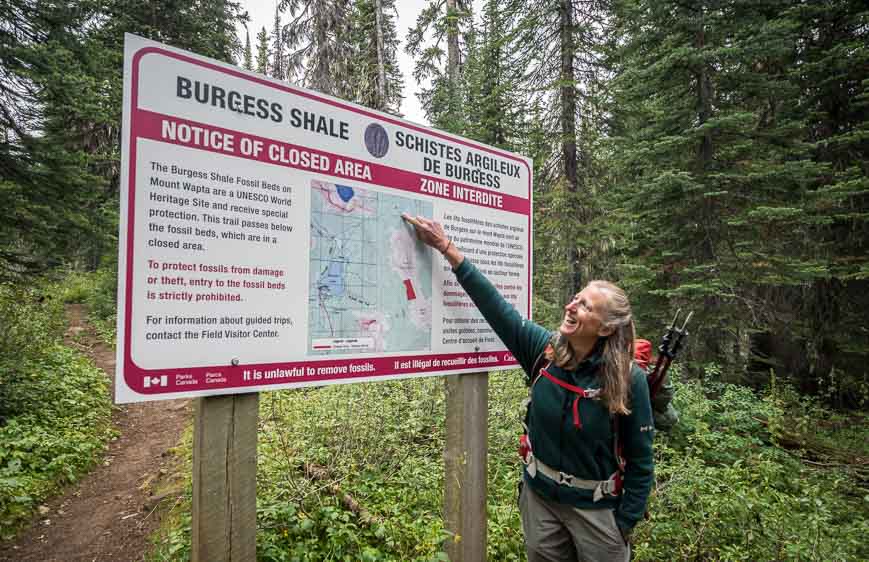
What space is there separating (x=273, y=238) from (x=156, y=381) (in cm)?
77

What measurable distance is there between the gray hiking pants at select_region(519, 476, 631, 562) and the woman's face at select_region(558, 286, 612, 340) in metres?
0.95

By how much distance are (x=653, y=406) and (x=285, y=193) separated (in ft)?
8.44

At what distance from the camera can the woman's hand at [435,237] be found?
8.75ft

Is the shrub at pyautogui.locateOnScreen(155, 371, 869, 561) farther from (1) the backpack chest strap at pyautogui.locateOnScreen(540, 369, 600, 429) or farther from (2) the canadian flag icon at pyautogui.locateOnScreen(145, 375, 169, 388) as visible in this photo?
(2) the canadian flag icon at pyautogui.locateOnScreen(145, 375, 169, 388)

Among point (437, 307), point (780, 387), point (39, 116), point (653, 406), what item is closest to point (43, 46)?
point (39, 116)

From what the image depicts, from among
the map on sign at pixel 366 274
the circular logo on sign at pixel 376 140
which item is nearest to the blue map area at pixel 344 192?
the map on sign at pixel 366 274

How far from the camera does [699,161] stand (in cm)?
911

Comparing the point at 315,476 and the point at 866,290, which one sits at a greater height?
the point at 866,290

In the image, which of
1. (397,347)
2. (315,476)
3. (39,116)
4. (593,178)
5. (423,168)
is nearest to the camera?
(397,347)

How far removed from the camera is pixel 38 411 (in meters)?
7.05

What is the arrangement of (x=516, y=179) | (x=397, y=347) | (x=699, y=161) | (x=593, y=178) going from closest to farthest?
1. (x=397, y=347)
2. (x=516, y=179)
3. (x=699, y=161)
4. (x=593, y=178)

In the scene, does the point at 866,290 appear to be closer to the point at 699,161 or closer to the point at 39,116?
the point at 699,161

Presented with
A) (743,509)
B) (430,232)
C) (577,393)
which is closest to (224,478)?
(430,232)

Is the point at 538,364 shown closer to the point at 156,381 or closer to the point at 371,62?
the point at 156,381
